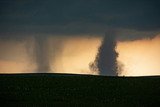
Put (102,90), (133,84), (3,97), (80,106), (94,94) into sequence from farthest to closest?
1. (133,84)
2. (102,90)
3. (94,94)
4. (3,97)
5. (80,106)

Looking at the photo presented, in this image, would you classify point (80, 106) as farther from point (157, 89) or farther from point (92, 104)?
point (157, 89)

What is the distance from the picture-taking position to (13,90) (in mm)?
56500

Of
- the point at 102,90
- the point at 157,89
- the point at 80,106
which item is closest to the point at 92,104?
the point at 80,106

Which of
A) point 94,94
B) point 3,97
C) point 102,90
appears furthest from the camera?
point 102,90

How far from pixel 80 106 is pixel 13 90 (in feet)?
50.2

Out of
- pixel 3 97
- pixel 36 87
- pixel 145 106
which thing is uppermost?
pixel 36 87

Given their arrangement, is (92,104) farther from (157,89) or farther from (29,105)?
(157,89)

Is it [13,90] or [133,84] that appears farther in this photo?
[133,84]

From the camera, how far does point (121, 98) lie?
165 ft

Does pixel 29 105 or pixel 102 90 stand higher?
pixel 102 90

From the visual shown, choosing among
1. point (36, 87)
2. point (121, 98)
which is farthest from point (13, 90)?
point (121, 98)

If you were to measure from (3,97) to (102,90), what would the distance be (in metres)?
13.1

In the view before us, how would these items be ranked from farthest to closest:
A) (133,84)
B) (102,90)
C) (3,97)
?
(133,84), (102,90), (3,97)

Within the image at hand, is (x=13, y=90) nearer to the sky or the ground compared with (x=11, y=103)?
nearer to the sky
